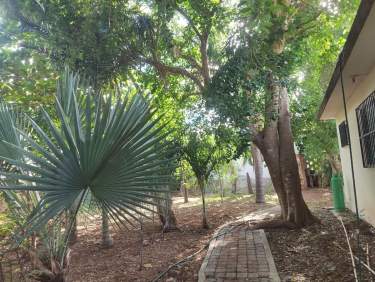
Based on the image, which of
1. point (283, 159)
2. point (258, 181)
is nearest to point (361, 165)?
point (283, 159)

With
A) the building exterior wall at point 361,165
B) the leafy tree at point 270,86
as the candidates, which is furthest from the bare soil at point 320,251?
the leafy tree at point 270,86

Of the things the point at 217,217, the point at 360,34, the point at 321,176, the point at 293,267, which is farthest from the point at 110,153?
the point at 321,176

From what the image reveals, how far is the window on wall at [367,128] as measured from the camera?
5.95 m

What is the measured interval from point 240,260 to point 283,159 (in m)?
3.04

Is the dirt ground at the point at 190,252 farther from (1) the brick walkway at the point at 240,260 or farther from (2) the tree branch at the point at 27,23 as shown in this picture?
(2) the tree branch at the point at 27,23

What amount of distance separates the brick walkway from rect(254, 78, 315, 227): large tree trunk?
89 centimetres

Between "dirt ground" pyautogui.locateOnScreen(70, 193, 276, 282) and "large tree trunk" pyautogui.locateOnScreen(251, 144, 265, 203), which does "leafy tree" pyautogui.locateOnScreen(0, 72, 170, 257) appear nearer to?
"dirt ground" pyautogui.locateOnScreen(70, 193, 276, 282)

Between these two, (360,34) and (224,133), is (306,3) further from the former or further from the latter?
(360,34)

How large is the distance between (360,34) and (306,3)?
3734 millimetres

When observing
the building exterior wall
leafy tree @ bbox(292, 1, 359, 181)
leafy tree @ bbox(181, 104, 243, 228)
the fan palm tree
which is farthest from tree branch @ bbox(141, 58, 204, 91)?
the fan palm tree

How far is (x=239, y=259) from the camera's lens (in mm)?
5633

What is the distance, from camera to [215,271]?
5.13 meters

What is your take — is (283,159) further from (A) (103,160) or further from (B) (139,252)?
(A) (103,160)

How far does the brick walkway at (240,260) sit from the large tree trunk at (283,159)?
0.89m
